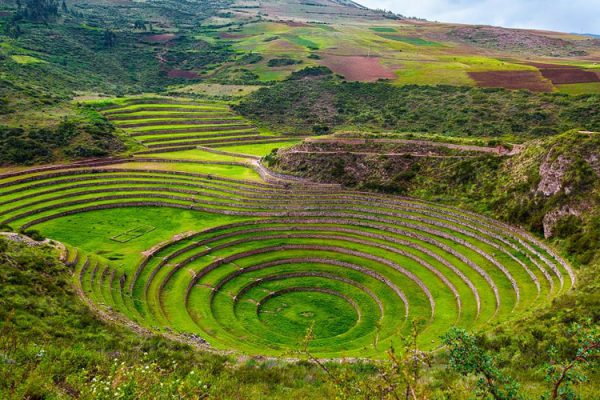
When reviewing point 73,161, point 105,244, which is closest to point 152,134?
point 73,161

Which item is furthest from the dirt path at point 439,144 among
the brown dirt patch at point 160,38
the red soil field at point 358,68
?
the brown dirt patch at point 160,38

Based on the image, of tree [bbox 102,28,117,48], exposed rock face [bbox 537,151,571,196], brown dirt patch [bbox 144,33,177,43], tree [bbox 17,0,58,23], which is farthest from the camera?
brown dirt patch [bbox 144,33,177,43]

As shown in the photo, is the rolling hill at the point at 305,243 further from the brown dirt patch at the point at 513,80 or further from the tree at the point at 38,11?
the tree at the point at 38,11

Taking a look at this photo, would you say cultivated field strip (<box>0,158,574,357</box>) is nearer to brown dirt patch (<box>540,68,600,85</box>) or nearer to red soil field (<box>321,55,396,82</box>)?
brown dirt patch (<box>540,68,600,85</box>)

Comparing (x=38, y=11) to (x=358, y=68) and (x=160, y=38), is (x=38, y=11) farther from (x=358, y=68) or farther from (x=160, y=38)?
(x=358, y=68)

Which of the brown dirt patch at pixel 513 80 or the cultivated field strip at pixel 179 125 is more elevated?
the brown dirt patch at pixel 513 80

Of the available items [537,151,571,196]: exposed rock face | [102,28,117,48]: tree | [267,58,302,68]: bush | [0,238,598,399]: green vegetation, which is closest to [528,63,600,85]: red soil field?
[537,151,571,196]: exposed rock face

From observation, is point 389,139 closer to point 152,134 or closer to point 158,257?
point 158,257

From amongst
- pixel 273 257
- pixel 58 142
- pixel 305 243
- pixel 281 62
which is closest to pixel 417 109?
pixel 281 62
